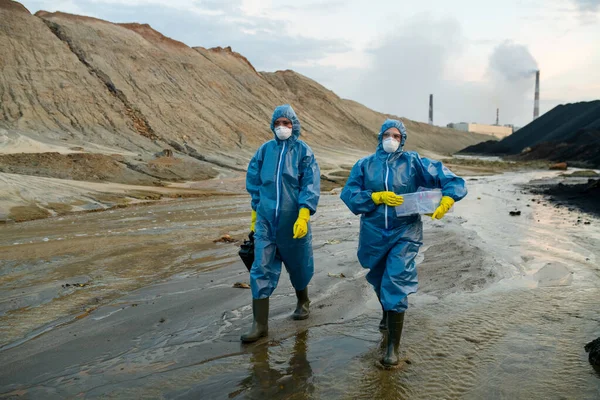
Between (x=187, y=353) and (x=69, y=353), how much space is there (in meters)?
0.93

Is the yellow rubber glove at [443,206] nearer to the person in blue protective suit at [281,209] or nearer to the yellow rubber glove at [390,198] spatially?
the yellow rubber glove at [390,198]

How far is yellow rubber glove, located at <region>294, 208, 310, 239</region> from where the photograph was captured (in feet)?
14.1

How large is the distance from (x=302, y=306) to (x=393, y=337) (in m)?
1.22

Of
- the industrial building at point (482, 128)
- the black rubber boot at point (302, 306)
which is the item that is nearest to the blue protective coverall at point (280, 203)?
the black rubber boot at point (302, 306)

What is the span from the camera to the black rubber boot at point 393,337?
145 inches

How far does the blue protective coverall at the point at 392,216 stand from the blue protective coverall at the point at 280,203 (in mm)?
491

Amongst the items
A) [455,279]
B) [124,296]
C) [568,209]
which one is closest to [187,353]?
[124,296]

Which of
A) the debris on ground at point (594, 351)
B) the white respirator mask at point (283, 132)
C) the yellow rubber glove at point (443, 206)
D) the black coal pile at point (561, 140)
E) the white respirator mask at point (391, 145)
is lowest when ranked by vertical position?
the debris on ground at point (594, 351)

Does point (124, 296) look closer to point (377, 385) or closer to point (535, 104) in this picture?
point (377, 385)

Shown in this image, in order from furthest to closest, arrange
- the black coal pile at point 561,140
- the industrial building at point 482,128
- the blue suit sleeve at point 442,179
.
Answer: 1. the industrial building at point 482,128
2. the black coal pile at point 561,140
3. the blue suit sleeve at point 442,179

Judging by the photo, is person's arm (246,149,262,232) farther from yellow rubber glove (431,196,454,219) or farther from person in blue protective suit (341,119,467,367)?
yellow rubber glove (431,196,454,219)

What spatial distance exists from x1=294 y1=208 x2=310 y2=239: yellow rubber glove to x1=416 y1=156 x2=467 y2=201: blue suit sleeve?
3.39 feet

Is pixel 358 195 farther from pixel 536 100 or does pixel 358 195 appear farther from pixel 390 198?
pixel 536 100

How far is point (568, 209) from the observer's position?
1299 centimetres
